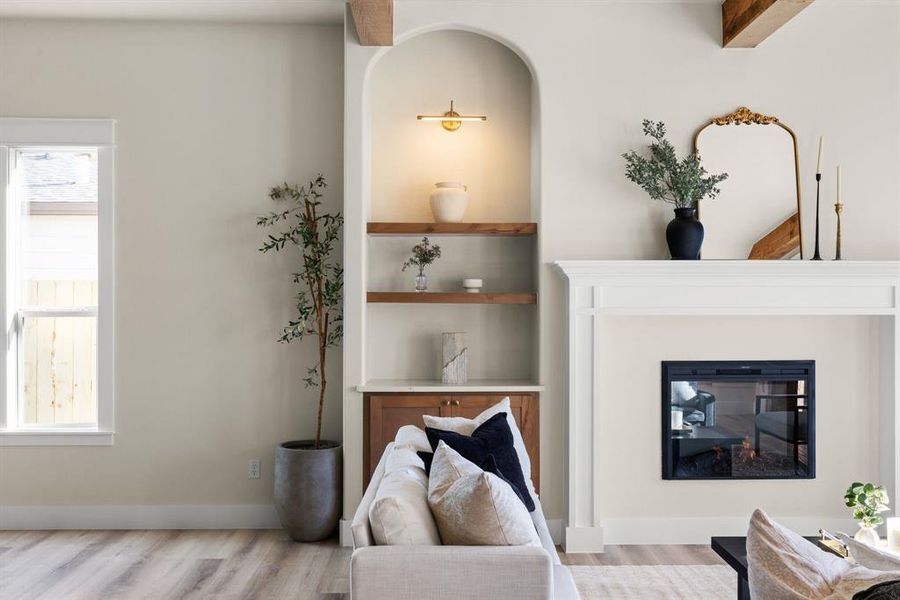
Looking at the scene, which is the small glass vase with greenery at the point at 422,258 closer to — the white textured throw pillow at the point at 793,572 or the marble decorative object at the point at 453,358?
the marble decorative object at the point at 453,358

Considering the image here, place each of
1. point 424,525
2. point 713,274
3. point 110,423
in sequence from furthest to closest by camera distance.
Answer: point 110,423 → point 713,274 → point 424,525

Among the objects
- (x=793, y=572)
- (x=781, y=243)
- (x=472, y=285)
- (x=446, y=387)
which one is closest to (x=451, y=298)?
(x=472, y=285)

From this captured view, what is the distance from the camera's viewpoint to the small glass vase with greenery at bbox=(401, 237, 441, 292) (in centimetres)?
421

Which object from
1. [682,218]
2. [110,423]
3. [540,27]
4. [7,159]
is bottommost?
[110,423]

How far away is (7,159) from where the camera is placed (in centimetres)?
435

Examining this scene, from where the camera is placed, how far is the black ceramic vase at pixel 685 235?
13.0ft

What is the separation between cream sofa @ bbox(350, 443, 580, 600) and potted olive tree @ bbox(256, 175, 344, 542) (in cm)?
221

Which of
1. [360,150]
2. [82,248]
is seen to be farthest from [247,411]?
[360,150]

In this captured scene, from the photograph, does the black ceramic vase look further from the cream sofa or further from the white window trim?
the white window trim

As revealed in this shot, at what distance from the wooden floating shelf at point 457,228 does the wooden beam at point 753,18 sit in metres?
1.45

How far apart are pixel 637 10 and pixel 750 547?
332 centimetres

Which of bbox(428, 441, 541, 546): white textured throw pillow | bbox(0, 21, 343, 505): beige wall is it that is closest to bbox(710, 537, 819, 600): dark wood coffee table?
bbox(428, 441, 541, 546): white textured throw pillow

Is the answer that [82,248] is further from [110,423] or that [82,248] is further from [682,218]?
[682,218]

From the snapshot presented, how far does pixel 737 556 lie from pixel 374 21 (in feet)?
9.54
